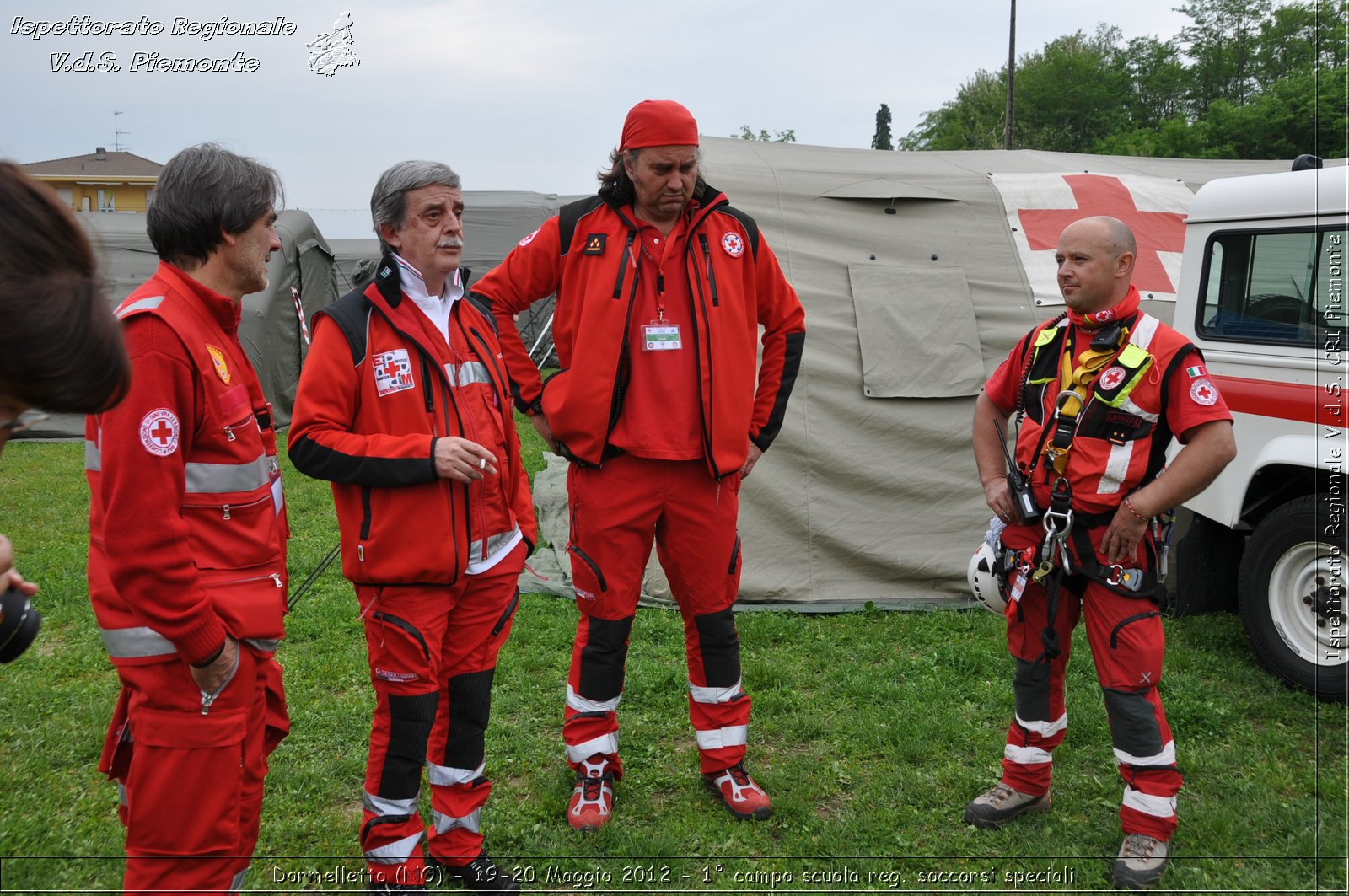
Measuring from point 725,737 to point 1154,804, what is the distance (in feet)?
4.82

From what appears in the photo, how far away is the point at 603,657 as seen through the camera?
12.1 feet

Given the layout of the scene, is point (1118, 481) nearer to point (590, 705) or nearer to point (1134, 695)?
point (1134, 695)

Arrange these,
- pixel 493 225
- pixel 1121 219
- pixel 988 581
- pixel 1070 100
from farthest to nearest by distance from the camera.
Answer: pixel 1070 100
pixel 493 225
pixel 1121 219
pixel 988 581

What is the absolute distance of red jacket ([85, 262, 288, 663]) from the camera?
2092mm

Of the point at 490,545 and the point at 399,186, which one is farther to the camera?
the point at 490,545

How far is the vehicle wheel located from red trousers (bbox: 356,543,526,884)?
3.67 metres

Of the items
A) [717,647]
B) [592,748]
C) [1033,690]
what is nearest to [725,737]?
[717,647]

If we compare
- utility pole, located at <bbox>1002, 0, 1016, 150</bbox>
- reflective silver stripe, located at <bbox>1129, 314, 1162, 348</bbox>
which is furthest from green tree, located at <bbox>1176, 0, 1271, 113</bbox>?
reflective silver stripe, located at <bbox>1129, 314, 1162, 348</bbox>

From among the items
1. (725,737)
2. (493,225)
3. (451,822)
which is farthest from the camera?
(493,225)

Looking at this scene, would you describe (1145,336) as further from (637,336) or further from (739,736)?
(739,736)

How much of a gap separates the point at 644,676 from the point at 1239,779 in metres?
2.57

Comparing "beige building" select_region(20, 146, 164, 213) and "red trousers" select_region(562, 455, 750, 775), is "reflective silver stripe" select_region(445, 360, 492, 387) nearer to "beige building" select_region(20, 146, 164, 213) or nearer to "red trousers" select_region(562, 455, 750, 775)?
"red trousers" select_region(562, 455, 750, 775)

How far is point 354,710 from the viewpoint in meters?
4.62

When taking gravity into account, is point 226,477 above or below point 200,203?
below
